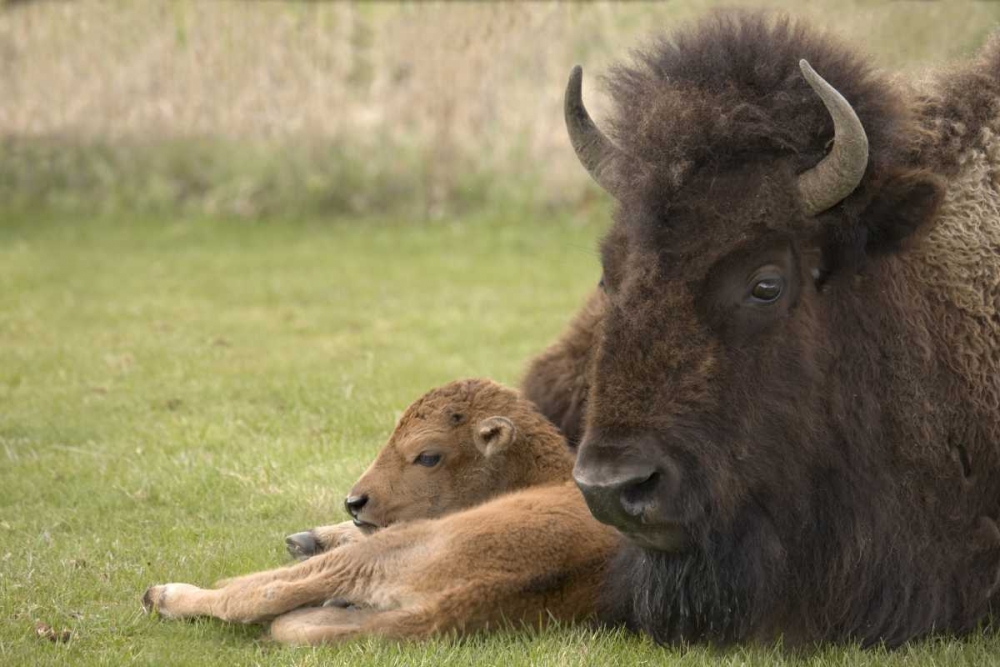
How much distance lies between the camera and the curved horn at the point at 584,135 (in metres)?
5.62

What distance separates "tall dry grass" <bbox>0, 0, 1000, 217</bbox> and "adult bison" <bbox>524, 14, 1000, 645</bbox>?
12310 mm

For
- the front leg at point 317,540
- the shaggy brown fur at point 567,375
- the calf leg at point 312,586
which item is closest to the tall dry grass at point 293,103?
the shaggy brown fur at point 567,375

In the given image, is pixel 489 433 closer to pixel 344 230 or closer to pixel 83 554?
pixel 83 554

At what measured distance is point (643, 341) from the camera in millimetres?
4895

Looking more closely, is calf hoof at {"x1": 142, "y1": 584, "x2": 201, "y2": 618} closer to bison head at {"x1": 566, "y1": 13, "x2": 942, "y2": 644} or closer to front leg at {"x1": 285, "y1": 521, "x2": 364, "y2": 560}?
front leg at {"x1": 285, "y1": 521, "x2": 364, "y2": 560}

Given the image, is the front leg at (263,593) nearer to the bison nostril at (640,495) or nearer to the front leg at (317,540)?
the front leg at (317,540)

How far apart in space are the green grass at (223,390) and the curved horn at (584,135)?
6.21 feet

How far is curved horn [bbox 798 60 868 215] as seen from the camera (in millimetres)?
4859

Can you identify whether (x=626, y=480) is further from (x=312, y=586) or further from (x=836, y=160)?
(x=312, y=586)

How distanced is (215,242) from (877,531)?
1248 cm

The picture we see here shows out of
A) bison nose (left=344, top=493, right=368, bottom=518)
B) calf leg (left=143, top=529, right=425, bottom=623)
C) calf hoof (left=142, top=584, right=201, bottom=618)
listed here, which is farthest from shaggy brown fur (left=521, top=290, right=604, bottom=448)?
calf hoof (left=142, top=584, right=201, bottom=618)

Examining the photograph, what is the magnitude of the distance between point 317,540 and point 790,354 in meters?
2.53

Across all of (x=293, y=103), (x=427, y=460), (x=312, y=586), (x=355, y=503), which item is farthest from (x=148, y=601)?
(x=293, y=103)

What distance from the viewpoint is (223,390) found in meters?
9.92
